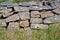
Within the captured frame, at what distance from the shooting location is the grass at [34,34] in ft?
16.0

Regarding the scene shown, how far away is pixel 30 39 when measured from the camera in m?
4.80

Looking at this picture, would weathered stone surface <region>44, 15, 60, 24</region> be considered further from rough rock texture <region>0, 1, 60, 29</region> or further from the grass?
the grass

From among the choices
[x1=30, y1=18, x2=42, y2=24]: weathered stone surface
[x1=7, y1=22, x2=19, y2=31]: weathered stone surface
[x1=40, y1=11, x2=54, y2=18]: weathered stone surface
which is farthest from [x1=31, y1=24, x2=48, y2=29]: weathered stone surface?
[x1=7, y1=22, x2=19, y2=31]: weathered stone surface

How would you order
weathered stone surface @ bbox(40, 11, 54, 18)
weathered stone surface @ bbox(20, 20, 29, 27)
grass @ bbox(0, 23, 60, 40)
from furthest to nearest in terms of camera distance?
weathered stone surface @ bbox(40, 11, 54, 18) < weathered stone surface @ bbox(20, 20, 29, 27) < grass @ bbox(0, 23, 60, 40)

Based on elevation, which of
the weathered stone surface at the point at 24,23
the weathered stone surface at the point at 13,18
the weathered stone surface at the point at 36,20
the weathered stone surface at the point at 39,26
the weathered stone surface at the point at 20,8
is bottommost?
the weathered stone surface at the point at 39,26

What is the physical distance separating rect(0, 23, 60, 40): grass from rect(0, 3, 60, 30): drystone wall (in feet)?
0.75

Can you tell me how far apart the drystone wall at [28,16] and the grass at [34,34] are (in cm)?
23

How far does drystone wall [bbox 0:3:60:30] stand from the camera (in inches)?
217

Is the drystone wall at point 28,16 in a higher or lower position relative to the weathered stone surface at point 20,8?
lower

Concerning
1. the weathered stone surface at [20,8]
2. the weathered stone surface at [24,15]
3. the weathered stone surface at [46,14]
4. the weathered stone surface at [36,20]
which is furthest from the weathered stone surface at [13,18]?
the weathered stone surface at [46,14]

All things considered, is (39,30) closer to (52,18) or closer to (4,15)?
(52,18)

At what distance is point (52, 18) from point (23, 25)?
78 cm

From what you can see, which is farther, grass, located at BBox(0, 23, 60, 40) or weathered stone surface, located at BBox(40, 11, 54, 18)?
weathered stone surface, located at BBox(40, 11, 54, 18)

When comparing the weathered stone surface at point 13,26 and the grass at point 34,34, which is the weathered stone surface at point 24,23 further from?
the grass at point 34,34
